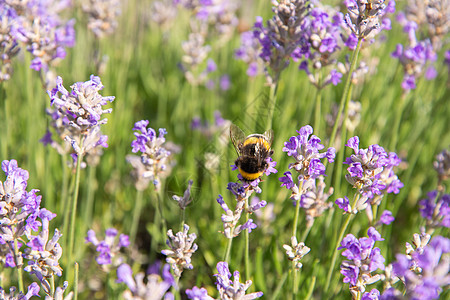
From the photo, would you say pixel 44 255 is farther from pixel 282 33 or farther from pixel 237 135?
pixel 282 33

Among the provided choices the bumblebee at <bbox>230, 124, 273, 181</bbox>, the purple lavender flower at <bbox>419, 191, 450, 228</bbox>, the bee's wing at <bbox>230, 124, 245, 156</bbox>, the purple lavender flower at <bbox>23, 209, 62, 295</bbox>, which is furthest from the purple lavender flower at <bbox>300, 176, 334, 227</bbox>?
the purple lavender flower at <bbox>23, 209, 62, 295</bbox>

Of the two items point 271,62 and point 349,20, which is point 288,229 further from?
point 349,20

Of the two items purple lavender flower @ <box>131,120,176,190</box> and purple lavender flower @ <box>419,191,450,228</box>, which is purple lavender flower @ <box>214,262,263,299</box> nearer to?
purple lavender flower @ <box>131,120,176,190</box>

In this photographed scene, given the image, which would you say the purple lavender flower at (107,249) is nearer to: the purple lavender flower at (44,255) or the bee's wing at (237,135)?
the purple lavender flower at (44,255)

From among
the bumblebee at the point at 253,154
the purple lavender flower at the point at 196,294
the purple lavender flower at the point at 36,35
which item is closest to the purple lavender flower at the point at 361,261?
the bumblebee at the point at 253,154

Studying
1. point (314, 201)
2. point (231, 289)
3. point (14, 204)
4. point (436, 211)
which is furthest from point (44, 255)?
point (436, 211)

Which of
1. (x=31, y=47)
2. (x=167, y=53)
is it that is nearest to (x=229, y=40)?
(x=167, y=53)
